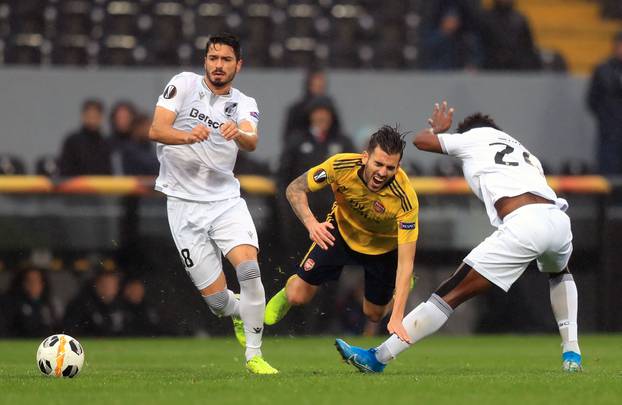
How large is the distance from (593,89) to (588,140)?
1152 millimetres

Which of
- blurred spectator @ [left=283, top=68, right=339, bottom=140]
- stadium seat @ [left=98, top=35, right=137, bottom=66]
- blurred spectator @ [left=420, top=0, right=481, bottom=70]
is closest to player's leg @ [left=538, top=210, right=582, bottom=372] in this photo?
blurred spectator @ [left=283, top=68, right=339, bottom=140]

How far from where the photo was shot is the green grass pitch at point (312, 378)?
802 cm

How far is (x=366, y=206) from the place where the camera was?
34.8 ft

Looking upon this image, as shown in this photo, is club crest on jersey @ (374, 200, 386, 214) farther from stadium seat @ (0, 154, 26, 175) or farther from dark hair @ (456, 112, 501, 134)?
stadium seat @ (0, 154, 26, 175)

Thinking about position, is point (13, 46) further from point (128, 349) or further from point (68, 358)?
point (68, 358)

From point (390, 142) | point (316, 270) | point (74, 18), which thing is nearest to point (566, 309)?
point (390, 142)

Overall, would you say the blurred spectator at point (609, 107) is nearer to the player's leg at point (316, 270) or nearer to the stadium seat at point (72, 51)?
Answer: the stadium seat at point (72, 51)

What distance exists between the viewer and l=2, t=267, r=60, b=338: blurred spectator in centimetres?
1549

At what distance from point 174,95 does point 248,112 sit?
54 centimetres

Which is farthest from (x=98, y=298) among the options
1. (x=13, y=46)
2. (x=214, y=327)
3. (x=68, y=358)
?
(x=68, y=358)

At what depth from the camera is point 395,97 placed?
61.6ft

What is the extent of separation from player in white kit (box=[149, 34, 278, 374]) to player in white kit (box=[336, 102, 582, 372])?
829mm

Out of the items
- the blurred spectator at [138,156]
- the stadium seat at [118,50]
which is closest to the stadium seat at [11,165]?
the blurred spectator at [138,156]

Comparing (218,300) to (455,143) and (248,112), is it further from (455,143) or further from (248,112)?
(455,143)
